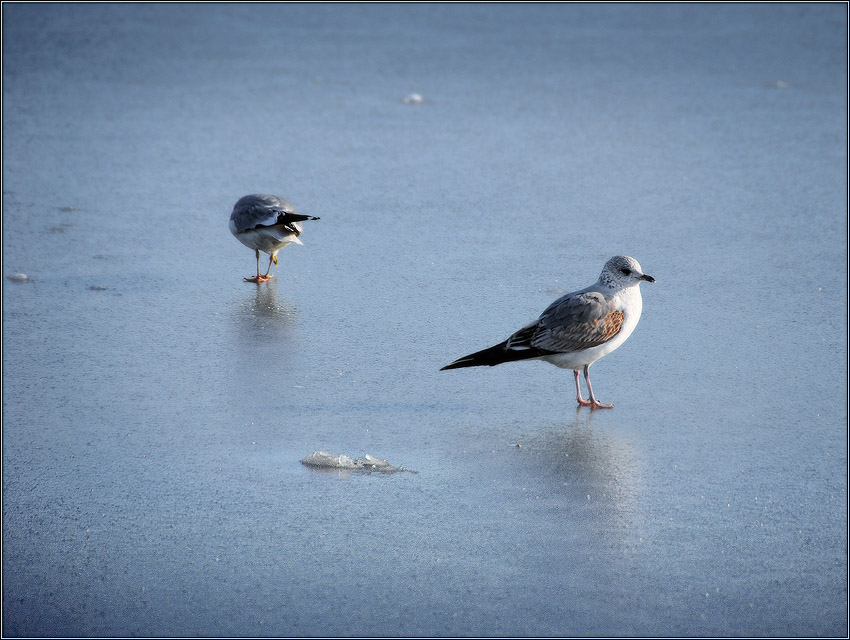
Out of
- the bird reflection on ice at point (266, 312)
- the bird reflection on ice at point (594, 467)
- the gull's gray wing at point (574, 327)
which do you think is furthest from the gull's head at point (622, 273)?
the bird reflection on ice at point (266, 312)

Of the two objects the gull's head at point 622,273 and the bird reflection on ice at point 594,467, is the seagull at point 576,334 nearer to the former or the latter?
the gull's head at point 622,273

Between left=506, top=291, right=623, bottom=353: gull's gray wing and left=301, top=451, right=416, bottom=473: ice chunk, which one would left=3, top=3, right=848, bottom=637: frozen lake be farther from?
left=506, top=291, right=623, bottom=353: gull's gray wing

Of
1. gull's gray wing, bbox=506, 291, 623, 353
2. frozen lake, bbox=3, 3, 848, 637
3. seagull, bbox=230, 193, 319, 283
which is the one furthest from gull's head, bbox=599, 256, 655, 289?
seagull, bbox=230, 193, 319, 283

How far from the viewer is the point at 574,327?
5129mm

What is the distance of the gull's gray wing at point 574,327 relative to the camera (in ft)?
16.8

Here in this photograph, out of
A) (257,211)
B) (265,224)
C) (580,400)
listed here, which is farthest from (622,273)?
(257,211)

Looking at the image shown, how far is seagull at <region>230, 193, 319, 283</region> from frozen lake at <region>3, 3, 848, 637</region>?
0.82ft

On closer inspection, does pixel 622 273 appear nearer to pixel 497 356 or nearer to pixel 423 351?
pixel 497 356

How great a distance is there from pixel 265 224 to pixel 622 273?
107 inches

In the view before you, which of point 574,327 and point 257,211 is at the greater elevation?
point 257,211

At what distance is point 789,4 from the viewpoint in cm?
1505

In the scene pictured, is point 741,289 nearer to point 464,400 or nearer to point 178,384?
point 464,400

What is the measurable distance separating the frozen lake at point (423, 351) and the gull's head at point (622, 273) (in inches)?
20.3

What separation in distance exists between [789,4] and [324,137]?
8.39 metres
